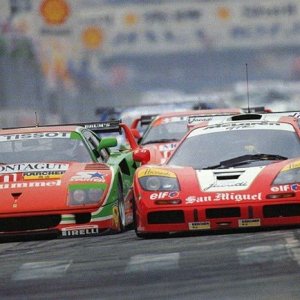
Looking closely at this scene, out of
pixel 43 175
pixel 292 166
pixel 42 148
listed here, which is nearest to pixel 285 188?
pixel 292 166

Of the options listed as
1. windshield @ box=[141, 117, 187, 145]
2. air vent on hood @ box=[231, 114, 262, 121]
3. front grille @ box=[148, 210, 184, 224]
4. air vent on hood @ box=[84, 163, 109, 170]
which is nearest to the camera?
front grille @ box=[148, 210, 184, 224]

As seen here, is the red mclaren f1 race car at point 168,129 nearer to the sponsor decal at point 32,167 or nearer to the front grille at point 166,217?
the sponsor decal at point 32,167

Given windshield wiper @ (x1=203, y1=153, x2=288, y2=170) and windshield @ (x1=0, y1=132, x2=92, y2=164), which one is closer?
windshield wiper @ (x1=203, y1=153, x2=288, y2=170)

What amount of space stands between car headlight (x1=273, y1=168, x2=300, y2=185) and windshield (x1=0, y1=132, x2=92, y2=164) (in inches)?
99.1

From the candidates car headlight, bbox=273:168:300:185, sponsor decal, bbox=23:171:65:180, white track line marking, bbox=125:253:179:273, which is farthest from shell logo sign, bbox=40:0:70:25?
white track line marking, bbox=125:253:179:273

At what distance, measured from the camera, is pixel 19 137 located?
42.3 ft

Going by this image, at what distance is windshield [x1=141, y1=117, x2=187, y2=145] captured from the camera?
59.7 feet

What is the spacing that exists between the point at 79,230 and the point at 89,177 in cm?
54

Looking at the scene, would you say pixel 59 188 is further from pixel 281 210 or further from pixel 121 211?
pixel 281 210

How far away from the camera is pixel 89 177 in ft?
38.2

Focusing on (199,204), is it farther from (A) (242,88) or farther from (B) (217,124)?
(A) (242,88)

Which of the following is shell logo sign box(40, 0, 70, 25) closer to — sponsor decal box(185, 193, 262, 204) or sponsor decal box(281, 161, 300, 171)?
sponsor decal box(281, 161, 300, 171)

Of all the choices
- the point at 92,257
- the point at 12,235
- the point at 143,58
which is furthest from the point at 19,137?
the point at 143,58

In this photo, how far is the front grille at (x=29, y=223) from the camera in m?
11.3
